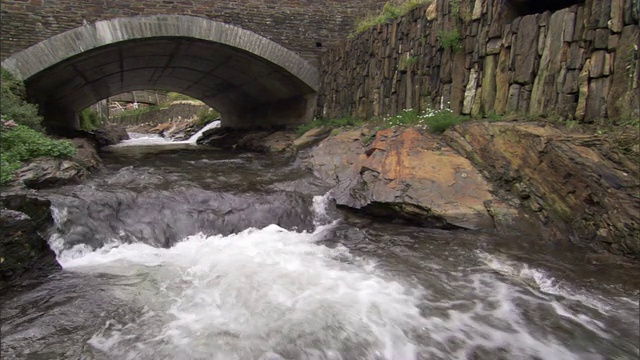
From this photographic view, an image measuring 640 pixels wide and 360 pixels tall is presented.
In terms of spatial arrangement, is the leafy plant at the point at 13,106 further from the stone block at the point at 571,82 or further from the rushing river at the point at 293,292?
the stone block at the point at 571,82

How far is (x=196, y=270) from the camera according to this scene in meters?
4.02

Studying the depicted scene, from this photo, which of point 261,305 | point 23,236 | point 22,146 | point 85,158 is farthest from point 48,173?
point 261,305

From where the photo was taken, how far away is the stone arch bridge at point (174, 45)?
8.45 m

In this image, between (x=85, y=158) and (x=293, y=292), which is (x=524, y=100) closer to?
(x=293, y=292)

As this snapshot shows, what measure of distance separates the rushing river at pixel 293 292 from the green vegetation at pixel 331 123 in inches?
143

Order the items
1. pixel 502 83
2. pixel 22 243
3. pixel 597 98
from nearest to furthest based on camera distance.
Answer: pixel 22 243
pixel 597 98
pixel 502 83

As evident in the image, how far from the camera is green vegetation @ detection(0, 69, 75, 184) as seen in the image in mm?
5598

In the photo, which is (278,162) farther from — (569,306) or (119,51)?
(569,306)

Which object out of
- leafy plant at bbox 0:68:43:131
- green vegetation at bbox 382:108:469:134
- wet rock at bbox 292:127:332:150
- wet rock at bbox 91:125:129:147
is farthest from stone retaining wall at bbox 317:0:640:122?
wet rock at bbox 91:125:129:147

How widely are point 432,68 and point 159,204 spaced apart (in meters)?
4.80

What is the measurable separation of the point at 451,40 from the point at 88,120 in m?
16.7

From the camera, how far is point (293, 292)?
3.52 m

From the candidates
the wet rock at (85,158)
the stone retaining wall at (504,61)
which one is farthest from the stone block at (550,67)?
the wet rock at (85,158)

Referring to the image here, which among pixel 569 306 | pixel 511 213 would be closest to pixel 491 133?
pixel 511 213
